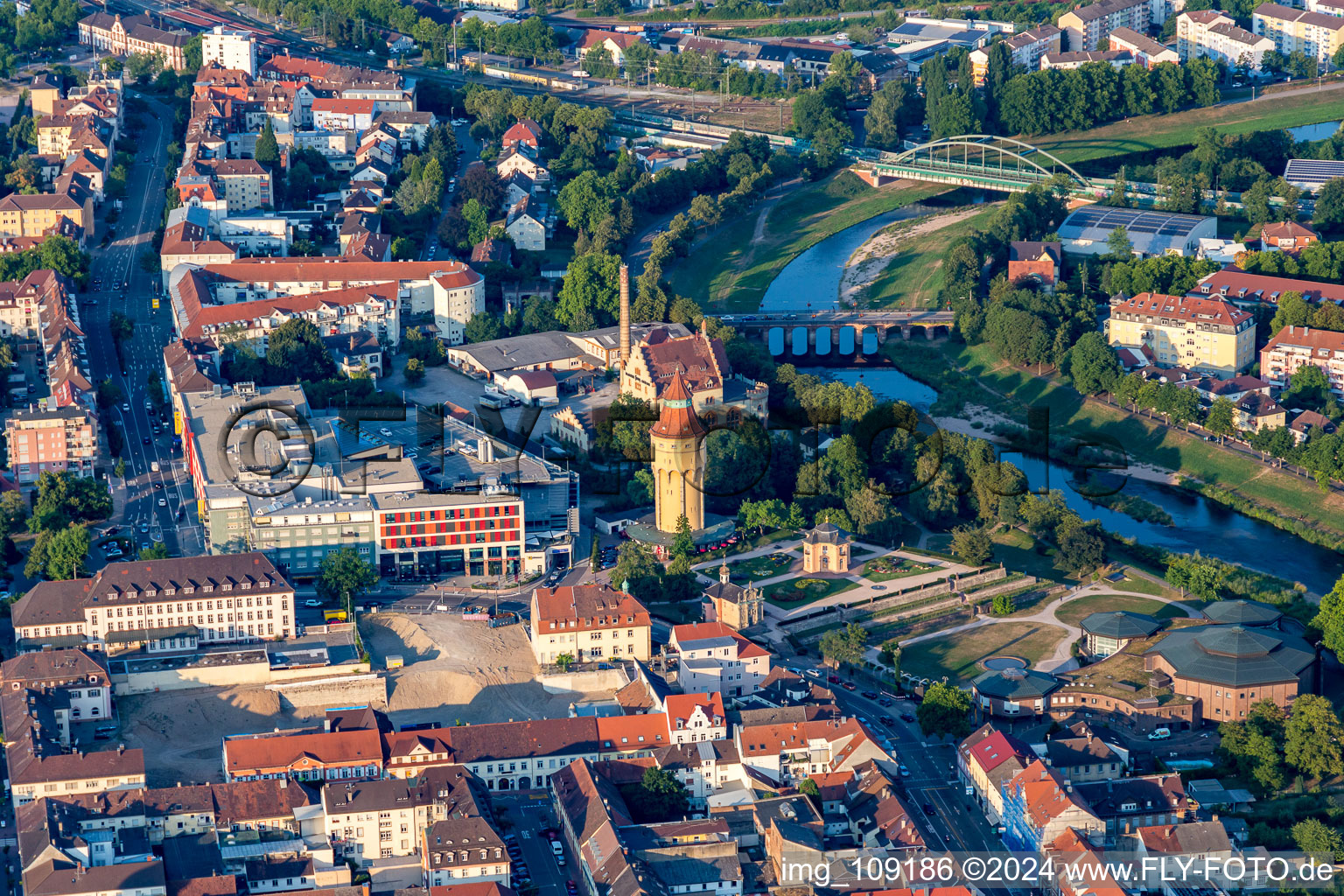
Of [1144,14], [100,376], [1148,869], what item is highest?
[1144,14]

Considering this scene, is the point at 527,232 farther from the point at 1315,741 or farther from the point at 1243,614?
the point at 1315,741

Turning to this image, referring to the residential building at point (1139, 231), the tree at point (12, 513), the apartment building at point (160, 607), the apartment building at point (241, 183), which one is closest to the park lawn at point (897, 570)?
the apartment building at point (160, 607)

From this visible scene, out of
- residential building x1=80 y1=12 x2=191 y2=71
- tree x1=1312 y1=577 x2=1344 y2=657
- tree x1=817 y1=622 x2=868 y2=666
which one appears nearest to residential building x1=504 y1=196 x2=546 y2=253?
residential building x1=80 y1=12 x2=191 y2=71

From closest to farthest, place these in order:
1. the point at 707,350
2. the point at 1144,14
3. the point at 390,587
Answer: the point at 390,587, the point at 707,350, the point at 1144,14

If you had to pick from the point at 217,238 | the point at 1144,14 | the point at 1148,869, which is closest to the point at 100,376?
the point at 217,238

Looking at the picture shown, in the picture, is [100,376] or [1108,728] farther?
[100,376]

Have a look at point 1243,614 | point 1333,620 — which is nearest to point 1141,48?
point 1243,614

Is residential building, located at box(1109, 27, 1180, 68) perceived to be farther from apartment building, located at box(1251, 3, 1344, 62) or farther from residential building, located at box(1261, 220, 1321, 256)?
residential building, located at box(1261, 220, 1321, 256)

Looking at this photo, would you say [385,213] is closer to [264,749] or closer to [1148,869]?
[264,749]
